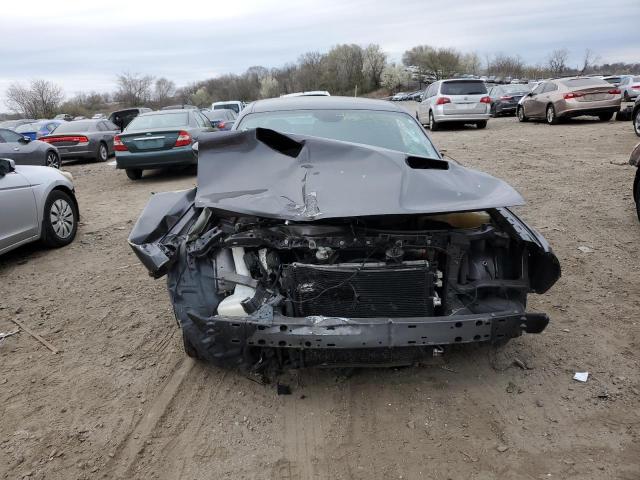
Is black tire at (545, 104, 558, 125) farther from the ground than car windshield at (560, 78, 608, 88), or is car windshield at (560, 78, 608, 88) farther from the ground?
car windshield at (560, 78, 608, 88)

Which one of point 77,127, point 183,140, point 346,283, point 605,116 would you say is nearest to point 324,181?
point 346,283

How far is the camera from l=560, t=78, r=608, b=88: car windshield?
1541 cm

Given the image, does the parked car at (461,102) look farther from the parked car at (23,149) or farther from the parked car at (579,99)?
the parked car at (23,149)

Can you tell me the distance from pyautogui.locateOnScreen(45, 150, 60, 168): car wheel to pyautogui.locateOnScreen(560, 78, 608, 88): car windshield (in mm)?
14806

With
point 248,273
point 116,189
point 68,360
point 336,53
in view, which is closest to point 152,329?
point 68,360

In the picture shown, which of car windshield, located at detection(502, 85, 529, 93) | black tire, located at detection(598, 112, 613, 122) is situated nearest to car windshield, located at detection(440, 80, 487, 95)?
black tire, located at detection(598, 112, 613, 122)

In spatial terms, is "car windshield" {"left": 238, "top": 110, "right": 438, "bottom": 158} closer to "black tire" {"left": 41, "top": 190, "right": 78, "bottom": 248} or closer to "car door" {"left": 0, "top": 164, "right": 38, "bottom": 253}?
"car door" {"left": 0, "top": 164, "right": 38, "bottom": 253}

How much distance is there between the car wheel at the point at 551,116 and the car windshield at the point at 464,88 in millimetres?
2150

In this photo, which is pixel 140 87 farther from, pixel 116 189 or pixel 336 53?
pixel 116 189

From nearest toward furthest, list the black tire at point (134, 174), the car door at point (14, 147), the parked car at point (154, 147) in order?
the parked car at point (154, 147) → the black tire at point (134, 174) → the car door at point (14, 147)

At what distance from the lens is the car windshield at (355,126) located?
14.2 ft

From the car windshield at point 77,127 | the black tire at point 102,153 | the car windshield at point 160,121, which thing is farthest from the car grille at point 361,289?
the car windshield at point 77,127

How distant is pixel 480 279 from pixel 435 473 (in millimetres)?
1195

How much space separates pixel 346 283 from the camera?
2963 millimetres
